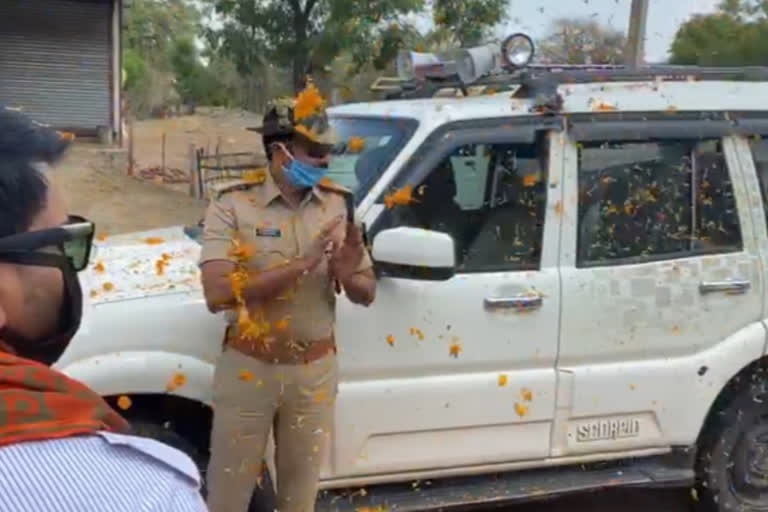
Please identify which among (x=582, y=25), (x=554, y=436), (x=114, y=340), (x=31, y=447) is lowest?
(x=554, y=436)

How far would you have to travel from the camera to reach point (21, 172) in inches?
45.8

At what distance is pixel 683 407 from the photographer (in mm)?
4195

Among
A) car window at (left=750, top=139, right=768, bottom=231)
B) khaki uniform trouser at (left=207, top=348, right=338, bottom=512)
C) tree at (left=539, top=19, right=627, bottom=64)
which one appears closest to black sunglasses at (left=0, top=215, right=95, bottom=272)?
khaki uniform trouser at (left=207, top=348, right=338, bottom=512)

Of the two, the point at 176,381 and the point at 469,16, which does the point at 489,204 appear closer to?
the point at 176,381

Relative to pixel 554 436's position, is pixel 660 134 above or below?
above

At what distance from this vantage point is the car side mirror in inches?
135

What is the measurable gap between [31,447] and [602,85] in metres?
3.65

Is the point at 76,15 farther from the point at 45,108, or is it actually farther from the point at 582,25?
the point at 582,25

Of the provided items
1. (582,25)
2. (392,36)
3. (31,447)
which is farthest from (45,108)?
(31,447)

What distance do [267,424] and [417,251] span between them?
80 cm

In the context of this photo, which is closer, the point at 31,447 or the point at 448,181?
the point at 31,447

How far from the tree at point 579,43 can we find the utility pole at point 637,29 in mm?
177

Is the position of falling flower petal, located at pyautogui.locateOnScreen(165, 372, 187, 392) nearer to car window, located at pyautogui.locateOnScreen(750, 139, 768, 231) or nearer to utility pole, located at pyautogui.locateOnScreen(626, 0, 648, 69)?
car window, located at pyautogui.locateOnScreen(750, 139, 768, 231)

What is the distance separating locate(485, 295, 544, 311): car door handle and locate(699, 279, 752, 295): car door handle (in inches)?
30.4
